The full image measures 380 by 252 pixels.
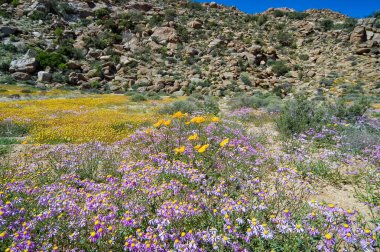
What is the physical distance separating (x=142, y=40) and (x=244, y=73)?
18.9 m

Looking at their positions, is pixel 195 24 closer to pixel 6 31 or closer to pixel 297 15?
pixel 297 15

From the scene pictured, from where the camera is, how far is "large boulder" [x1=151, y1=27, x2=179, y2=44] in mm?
40375

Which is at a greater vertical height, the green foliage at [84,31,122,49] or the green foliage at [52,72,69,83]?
the green foliage at [84,31,122,49]

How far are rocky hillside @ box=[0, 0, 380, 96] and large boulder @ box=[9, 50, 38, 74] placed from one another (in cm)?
11

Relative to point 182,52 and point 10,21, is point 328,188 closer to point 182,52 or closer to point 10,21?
point 182,52

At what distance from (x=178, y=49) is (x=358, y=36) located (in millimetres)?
25952

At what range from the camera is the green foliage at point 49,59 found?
108 feet

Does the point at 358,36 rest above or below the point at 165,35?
above

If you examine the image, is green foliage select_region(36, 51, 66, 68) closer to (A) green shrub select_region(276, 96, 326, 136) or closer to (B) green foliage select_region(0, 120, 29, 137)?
(B) green foliage select_region(0, 120, 29, 137)

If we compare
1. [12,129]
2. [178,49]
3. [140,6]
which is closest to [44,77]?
[178,49]

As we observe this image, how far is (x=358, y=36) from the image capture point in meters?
36.1

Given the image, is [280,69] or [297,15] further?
[297,15]

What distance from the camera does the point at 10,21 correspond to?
4003cm

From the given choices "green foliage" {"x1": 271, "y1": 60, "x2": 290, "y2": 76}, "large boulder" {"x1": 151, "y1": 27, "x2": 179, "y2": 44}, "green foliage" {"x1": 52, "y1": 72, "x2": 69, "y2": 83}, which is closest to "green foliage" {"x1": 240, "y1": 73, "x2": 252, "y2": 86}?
"green foliage" {"x1": 271, "y1": 60, "x2": 290, "y2": 76}
